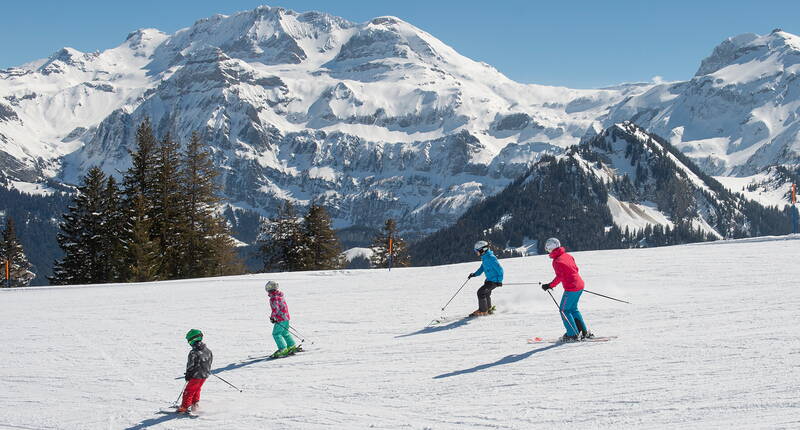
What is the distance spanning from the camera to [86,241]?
40.3 meters

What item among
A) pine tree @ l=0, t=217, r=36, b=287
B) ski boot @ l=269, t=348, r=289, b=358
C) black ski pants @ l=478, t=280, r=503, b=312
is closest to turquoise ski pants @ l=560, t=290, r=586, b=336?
black ski pants @ l=478, t=280, r=503, b=312

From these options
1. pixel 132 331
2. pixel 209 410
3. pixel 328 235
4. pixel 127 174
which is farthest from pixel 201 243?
pixel 209 410

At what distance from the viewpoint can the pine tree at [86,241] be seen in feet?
132

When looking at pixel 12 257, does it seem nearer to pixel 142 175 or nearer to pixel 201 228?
pixel 142 175

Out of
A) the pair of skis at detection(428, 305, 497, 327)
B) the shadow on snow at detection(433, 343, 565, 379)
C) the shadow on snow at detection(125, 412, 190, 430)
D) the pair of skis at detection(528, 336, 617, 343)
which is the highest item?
the pair of skis at detection(428, 305, 497, 327)

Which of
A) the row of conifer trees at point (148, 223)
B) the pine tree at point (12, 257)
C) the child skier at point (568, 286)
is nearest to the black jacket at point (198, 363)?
the child skier at point (568, 286)

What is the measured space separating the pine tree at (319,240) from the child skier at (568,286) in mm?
35757

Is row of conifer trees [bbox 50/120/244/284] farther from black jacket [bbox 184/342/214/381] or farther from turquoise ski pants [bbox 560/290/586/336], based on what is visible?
turquoise ski pants [bbox 560/290/586/336]

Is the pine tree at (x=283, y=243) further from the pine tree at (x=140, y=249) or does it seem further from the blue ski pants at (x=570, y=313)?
the blue ski pants at (x=570, y=313)

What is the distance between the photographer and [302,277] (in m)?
29.8

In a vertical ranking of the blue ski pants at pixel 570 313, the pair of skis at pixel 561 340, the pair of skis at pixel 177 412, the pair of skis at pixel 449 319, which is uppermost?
the blue ski pants at pixel 570 313

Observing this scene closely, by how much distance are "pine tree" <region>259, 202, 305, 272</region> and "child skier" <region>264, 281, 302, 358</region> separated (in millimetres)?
32624

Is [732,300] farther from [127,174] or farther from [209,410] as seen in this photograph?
[127,174]

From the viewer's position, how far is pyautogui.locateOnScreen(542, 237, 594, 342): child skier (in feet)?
43.1
